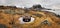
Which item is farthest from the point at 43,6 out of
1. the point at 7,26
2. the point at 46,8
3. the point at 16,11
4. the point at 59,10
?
the point at 7,26

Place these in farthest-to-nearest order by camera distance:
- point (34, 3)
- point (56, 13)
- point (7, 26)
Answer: point (34, 3), point (56, 13), point (7, 26)

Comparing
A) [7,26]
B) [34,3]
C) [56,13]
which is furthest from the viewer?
[34,3]

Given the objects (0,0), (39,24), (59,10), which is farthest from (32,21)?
(0,0)

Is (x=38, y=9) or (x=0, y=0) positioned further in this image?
(x=0, y=0)

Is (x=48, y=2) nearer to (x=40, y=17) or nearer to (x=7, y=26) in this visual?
(x=40, y=17)

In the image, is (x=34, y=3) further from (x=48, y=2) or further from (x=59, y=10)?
(x=59, y=10)

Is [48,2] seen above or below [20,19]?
above
